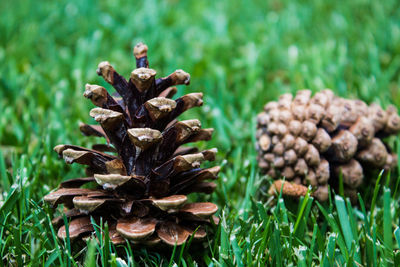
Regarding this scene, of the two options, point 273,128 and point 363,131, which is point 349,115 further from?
point 273,128

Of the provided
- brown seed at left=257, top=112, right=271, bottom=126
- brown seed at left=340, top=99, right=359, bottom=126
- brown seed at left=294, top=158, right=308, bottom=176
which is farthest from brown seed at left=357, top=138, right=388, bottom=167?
brown seed at left=257, top=112, right=271, bottom=126

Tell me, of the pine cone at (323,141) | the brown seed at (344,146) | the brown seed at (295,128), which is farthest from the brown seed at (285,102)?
the brown seed at (344,146)

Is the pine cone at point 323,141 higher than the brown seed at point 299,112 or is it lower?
lower

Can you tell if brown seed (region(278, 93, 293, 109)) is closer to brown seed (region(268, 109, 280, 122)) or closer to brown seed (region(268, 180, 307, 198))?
brown seed (region(268, 109, 280, 122))

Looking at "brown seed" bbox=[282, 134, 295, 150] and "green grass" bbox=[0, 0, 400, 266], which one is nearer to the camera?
"green grass" bbox=[0, 0, 400, 266]

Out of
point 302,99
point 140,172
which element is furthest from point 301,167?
point 140,172

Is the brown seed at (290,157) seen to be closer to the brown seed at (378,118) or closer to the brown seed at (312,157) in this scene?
the brown seed at (312,157)

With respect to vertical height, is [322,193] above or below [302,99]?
below
